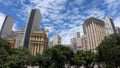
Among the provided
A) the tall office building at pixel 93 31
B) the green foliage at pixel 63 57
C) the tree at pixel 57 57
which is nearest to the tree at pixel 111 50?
the green foliage at pixel 63 57

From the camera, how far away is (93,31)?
182 meters

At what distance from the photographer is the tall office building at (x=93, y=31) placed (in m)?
177

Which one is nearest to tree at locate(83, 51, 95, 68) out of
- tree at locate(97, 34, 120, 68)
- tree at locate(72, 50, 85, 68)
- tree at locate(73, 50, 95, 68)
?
tree at locate(73, 50, 95, 68)

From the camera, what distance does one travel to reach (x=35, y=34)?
133 meters

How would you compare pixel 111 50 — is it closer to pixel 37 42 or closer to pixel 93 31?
pixel 37 42

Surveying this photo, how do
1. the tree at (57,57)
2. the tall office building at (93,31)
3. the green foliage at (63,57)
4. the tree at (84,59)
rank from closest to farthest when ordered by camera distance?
the green foliage at (63,57), the tree at (57,57), the tree at (84,59), the tall office building at (93,31)

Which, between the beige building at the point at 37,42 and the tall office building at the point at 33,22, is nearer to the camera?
the beige building at the point at 37,42

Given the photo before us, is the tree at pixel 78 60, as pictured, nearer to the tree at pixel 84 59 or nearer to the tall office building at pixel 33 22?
the tree at pixel 84 59

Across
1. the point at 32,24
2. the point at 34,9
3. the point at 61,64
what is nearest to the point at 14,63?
the point at 61,64

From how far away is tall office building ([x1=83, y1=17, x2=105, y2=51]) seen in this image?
177375 millimetres

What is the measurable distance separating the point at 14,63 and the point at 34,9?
128257mm

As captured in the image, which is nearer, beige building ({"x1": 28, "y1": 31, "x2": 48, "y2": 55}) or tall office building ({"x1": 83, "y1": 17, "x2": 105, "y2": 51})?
beige building ({"x1": 28, "y1": 31, "x2": 48, "y2": 55})

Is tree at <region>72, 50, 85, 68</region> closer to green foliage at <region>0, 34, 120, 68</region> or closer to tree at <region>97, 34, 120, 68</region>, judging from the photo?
green foliage at <region>0, 34, 120, 68</region>

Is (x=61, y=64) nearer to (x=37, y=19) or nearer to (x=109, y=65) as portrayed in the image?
(x=109, y=65)
